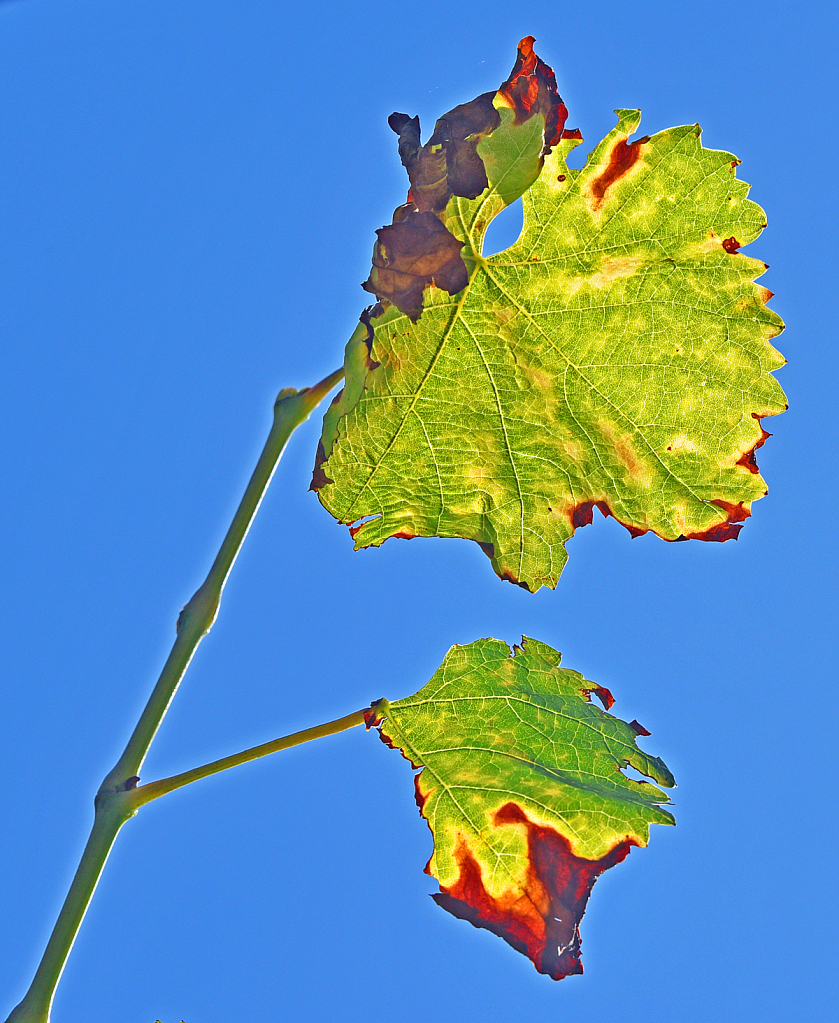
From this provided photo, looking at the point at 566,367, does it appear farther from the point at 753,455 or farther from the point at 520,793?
the point at 520,793

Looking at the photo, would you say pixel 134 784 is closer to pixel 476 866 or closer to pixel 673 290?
pixel 476 866

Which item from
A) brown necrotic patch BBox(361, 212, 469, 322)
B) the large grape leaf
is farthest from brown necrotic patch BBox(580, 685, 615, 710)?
brown necrotic patch BBox(361, 212, 469, 322)

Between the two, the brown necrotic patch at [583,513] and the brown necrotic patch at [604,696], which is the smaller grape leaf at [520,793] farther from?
the brown necrotic patch at [583,513]

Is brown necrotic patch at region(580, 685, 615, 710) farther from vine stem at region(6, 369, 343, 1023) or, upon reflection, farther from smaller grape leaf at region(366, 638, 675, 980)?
vine stem at region(6, 369, 343, 1023)

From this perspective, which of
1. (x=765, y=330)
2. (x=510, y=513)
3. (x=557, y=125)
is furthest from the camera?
(x=510, y=513)

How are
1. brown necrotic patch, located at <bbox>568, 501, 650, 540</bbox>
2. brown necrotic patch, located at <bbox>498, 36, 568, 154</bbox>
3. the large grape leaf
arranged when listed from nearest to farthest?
brown necrotic patch, located at <bbox>498, 36, 568, 154</bbox>, the large grape leaf, brown necrotic patch, located at <bbox>568, 501, 650, 540</bbox>

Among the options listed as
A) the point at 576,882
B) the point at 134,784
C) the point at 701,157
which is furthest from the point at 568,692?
the point at 701,157

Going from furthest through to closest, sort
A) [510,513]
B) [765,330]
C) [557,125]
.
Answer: [510,513] < [765,330] < [557,125]
